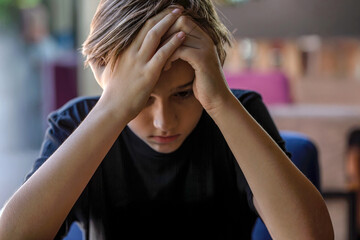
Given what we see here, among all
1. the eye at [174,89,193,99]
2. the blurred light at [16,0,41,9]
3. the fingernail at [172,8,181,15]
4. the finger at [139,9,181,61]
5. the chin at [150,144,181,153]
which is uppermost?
the blurred light at [16,0,41,9]

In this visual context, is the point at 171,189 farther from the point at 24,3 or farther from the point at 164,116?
the point at 24,3

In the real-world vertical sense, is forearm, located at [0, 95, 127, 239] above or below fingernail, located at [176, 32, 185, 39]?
below

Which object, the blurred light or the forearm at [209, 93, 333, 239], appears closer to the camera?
the forearm at [209, 93, 333, 239]

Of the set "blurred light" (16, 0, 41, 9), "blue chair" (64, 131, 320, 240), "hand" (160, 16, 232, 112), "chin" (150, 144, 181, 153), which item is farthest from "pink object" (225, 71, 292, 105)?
"blurred light" (16, 0, 41, 9)

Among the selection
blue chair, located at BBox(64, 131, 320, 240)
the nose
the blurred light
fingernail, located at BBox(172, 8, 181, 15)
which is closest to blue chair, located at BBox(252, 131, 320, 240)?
blue chair, located at BBox(64, 131, 320, 240)

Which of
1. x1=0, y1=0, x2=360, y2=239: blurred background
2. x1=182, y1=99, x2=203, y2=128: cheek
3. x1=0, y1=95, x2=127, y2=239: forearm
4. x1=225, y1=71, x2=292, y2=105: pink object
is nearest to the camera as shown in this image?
x1=0, y1=95, x2=127, y2=239: forearm

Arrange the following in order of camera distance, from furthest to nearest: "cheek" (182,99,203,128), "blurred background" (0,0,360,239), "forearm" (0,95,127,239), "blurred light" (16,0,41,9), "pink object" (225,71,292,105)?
"blurred light" (16,0,41,9), "pink object" (225,71,292,105), "blurred background" (0,0,360,239), "cheek" (182,99,203,128), "forearm" (0,95,127,239)

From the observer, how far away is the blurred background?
230 cm

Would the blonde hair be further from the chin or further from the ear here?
the chin

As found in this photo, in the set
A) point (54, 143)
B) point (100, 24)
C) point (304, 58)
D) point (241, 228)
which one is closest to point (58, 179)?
point (54, 143)

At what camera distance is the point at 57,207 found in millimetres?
841

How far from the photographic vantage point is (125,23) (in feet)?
2.86

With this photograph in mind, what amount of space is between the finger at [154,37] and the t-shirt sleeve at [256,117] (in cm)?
28

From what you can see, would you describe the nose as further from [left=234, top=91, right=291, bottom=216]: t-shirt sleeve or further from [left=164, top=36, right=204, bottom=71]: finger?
[left=234, top=91, right=291, bottom=216]: t-shirt sleeve
